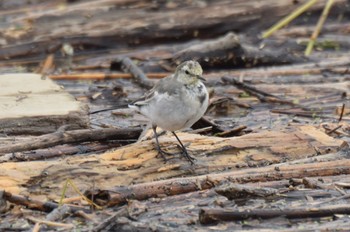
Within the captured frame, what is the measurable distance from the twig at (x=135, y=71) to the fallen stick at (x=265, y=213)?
3936mm

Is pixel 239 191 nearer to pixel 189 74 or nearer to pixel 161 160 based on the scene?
pixel 161 160

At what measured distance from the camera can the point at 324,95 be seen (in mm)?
9742

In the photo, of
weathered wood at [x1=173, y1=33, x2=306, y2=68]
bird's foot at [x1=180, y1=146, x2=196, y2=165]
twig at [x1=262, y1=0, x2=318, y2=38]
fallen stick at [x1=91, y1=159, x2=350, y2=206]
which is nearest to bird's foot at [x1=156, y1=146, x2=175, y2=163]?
bird's foot at [x1=180, y1=146, x2=196, y2=165]

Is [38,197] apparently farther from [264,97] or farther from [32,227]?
[264,97]

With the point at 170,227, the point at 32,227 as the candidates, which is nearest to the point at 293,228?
the point at 170,227

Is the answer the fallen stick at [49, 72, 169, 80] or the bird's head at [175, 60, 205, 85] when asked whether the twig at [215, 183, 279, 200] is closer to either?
the bird's head at [175, 60, 205, 85]

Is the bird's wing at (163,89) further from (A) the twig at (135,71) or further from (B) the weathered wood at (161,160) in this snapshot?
(A) the twig at (135,71)

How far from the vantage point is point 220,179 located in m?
6.77

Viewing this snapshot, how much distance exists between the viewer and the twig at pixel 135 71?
32.9 ft

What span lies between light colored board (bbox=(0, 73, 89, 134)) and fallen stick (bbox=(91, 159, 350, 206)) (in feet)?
5.53

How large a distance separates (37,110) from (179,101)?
59.7 inches

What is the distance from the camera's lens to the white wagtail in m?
7.29

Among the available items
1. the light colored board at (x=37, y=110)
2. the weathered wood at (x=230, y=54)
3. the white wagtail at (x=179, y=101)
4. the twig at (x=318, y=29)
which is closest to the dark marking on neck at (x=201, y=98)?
the white wagtail at (x=179, y=101)

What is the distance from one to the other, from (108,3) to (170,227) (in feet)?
20.5
